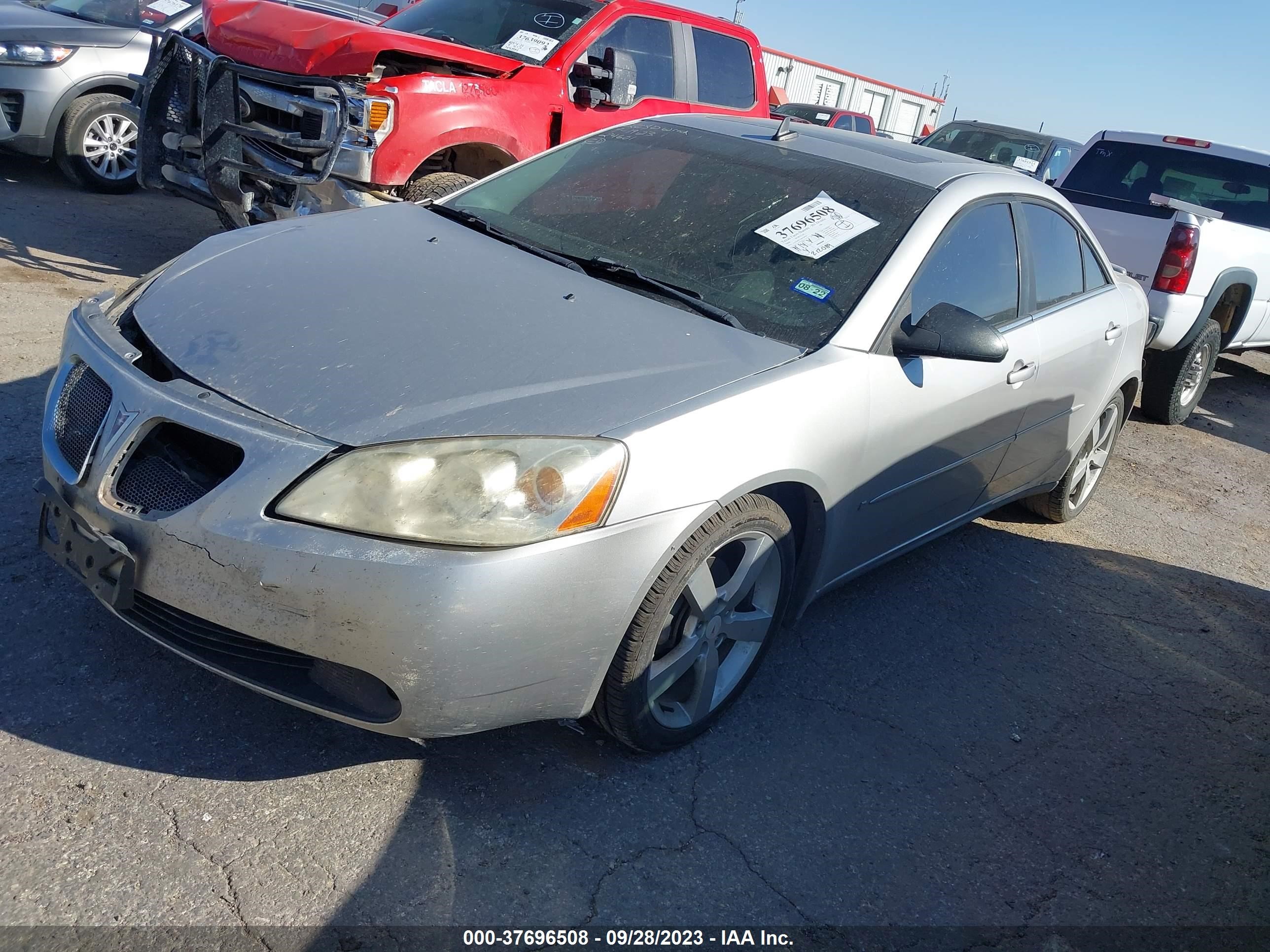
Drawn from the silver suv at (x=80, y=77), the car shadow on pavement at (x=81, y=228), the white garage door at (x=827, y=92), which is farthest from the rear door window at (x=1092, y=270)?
the white garage door at (x=827, y=92)

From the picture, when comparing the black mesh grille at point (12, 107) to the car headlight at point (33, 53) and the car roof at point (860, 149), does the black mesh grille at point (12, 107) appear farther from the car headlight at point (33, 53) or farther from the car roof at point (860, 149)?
the car roof at point (860, 149)

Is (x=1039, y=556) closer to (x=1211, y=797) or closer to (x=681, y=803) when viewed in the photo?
(x=1211, y=797)

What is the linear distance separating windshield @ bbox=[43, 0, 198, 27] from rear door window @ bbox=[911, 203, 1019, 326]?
7343 millimetres

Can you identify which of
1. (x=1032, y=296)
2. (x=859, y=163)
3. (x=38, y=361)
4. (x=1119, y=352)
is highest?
(x=859, y=163)

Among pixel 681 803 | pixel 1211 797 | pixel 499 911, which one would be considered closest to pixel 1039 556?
pixel 1211 797

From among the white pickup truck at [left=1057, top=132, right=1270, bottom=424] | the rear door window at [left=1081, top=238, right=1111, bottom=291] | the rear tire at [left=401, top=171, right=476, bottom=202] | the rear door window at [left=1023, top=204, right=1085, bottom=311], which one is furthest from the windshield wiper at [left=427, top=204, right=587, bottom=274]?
the white pickup truck at [left=1057, top=132, right=1270, bottom=424]

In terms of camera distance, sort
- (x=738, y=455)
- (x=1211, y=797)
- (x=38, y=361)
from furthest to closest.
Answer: (x=38, y=361) → (x=1211, y=797) → (x=738, y=455)

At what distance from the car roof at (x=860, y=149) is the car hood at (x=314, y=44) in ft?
7.20

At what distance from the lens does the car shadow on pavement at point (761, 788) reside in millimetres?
2363

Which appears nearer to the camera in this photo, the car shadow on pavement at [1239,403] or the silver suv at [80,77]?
the silver suv at [80,77]

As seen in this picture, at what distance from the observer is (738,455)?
259 cm

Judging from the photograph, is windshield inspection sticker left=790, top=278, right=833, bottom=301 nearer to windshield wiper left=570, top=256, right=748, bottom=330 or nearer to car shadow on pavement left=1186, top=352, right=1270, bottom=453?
windshield wiper left=570, top=256, right=748, bottom=330

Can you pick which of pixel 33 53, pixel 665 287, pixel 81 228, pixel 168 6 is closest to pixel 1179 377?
pixel 665 287

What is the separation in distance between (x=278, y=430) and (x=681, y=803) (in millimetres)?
1376
